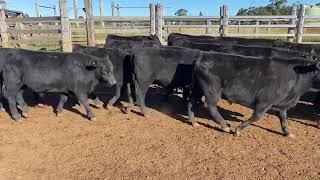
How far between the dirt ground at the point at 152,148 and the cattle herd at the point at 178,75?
0.30m

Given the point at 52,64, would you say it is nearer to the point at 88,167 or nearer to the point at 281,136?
the point at 88,167

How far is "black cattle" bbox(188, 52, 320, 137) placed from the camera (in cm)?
555

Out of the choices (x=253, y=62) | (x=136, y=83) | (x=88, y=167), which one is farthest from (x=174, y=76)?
(x=88, y=167)

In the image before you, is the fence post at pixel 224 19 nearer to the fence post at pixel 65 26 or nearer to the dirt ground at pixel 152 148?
the fence post at pixel 65 26

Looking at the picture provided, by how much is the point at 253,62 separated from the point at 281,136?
129 centimetres

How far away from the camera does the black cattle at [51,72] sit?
636 cm

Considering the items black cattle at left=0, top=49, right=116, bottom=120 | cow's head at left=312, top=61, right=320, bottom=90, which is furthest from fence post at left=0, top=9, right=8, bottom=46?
cow's head at left=312, top=61, right=320, bottom=90

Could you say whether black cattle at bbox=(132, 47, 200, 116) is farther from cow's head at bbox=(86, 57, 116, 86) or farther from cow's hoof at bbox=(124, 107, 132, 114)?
cow's head at bbox=(86, 57, 116, 86)

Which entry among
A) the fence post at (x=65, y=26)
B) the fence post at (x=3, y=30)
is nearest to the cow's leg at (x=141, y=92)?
the fence post at (x=65, y=26)

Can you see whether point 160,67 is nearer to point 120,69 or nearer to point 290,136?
point 120,69

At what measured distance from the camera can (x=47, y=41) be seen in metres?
12.9

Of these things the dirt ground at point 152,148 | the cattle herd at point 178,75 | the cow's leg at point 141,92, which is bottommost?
the dirt ground at point 152,148

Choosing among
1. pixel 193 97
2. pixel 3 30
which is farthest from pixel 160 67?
pixel 3 30

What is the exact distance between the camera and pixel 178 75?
272 inches
